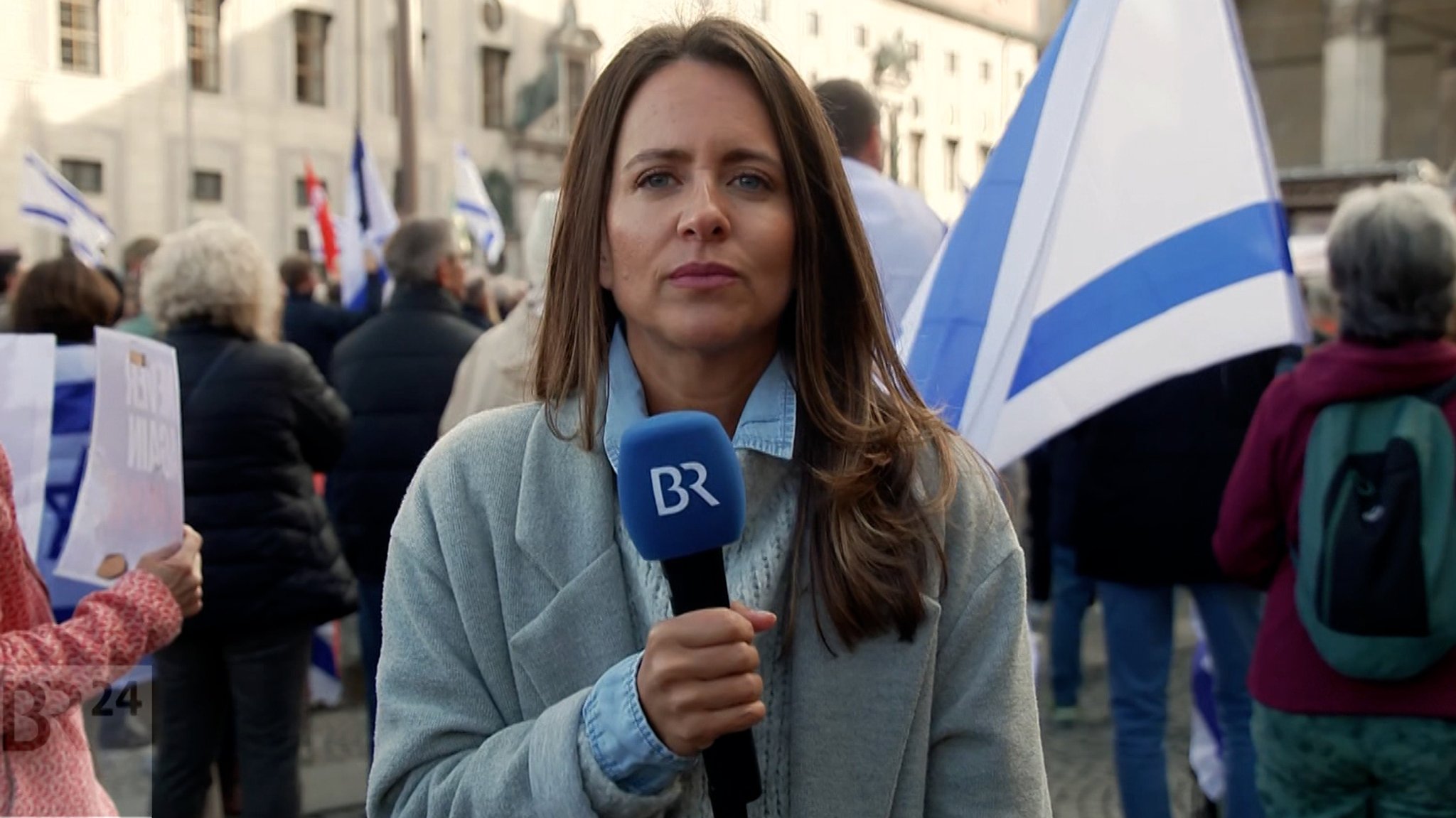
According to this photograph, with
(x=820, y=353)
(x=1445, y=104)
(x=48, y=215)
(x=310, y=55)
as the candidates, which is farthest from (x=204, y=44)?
(x=820, y=353)

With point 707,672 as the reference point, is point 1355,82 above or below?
above

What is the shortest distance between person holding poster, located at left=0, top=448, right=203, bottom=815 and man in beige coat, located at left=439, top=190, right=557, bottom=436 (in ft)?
7.21

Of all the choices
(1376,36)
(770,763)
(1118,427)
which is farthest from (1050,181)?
(1376,36)

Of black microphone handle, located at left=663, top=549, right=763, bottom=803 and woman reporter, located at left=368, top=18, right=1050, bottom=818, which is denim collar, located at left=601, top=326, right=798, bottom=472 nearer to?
woman reporter, located at left=368, top=18, right=1050, bottom=818

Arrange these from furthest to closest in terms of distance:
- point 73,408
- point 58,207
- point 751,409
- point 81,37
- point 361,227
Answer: point 81,37 < point 361,227 < point 58,207 < point 73,408 < point 751,409

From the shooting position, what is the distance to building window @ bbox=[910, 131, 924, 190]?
106 feet

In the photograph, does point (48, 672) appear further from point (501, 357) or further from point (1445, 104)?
point (1445, 104)

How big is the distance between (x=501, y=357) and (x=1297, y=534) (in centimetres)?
244

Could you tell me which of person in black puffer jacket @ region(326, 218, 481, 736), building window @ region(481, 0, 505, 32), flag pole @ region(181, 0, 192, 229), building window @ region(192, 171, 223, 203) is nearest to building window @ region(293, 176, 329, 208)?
building window @ region(192, 171, 223, 203)

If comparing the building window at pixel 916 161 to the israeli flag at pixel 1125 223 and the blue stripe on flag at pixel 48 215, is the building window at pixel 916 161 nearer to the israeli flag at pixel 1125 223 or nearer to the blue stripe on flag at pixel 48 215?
the blue stripe on flag at pixel 48 215

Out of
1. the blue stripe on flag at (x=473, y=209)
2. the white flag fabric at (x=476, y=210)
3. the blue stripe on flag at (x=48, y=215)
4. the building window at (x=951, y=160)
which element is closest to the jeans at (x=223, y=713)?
the blue stripe on flag at (x=48, y=215)

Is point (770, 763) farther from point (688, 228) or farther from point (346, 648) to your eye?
point (346, 648)

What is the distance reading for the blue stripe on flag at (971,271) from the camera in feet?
10.7

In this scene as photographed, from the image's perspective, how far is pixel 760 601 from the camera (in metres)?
1.58
